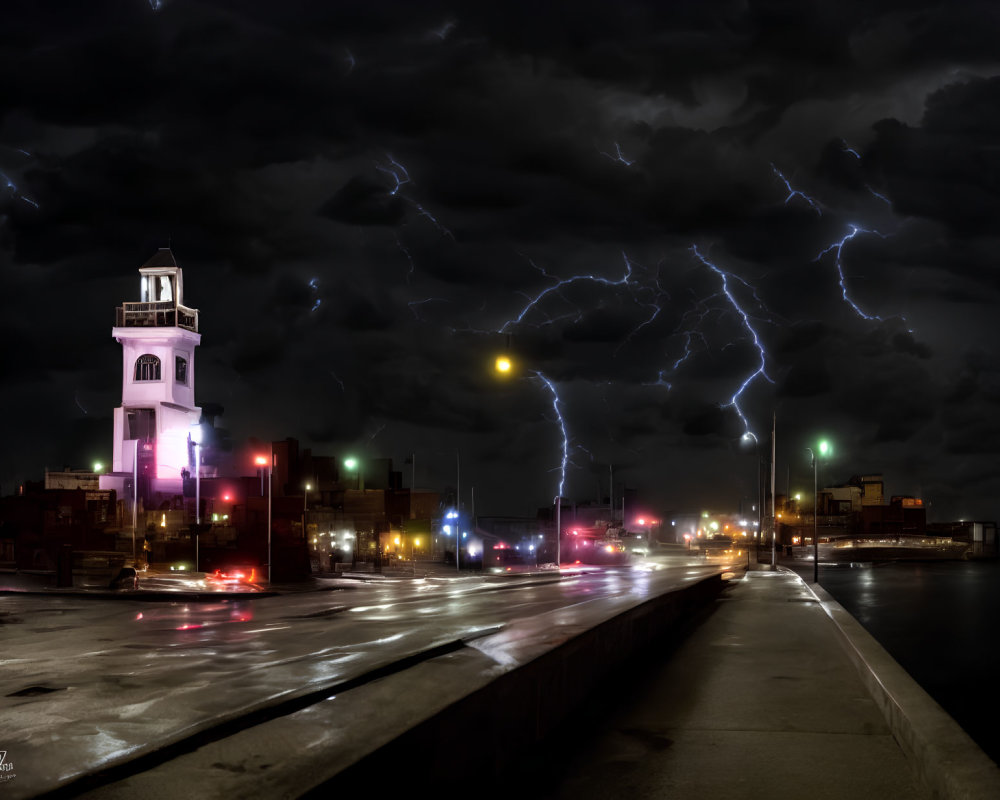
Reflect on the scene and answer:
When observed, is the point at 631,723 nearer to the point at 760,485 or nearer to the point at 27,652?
the point at 27,652

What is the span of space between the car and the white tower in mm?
47839

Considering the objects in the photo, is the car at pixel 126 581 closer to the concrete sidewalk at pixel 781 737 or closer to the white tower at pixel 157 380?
the concrete sidewalk at pixel 781 737

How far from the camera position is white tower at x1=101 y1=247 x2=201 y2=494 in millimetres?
80312

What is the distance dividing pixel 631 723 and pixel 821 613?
15283 mm

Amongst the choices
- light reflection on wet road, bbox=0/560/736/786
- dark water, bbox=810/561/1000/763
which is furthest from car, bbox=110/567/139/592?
dark water, bbox=810/561/1000/763

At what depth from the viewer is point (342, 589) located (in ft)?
127

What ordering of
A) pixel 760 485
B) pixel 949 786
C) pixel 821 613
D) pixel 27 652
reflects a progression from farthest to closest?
1. pixel 760 485
2. pixel 821 613
3. pixel 27 652
4. pixel 949 786

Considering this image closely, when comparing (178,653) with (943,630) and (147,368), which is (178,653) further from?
(147,368)

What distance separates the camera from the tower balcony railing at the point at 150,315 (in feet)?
275

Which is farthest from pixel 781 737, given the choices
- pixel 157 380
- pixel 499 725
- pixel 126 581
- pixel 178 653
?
pixel 157 380

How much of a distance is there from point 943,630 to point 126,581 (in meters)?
44.8

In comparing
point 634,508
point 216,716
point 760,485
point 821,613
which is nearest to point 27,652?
point 216,716

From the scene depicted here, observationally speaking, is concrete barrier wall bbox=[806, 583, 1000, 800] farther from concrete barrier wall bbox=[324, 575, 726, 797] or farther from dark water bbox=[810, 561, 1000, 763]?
dark water bbox=[810, 561, 1000, 763]

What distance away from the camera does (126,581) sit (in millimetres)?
32500
